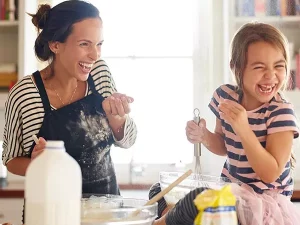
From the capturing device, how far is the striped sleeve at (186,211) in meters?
1.04

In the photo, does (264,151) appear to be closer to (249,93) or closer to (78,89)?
(249,93)

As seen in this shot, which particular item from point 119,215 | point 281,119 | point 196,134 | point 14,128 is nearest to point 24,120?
point 14,128

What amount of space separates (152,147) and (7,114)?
1.41 meters

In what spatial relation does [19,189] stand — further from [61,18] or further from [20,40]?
[61,18]

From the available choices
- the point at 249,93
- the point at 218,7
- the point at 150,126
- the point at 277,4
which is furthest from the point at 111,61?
the point at 249,93

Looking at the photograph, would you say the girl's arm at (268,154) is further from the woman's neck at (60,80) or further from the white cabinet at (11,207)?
the white cabinet at (11,207)

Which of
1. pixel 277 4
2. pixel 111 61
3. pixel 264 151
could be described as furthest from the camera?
pixel 111 61

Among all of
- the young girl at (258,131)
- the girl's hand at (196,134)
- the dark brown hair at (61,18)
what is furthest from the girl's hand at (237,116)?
the dark brown hair at (61,18)

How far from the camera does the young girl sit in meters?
1.31

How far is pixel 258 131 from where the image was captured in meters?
1.47

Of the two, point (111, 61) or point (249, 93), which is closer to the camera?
point (249, 93)

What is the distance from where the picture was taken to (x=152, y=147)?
9.75 feet

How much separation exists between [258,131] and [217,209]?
57 cm

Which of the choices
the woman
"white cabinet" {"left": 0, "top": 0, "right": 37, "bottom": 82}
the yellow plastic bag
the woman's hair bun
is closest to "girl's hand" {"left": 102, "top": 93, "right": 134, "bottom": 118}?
the woman
